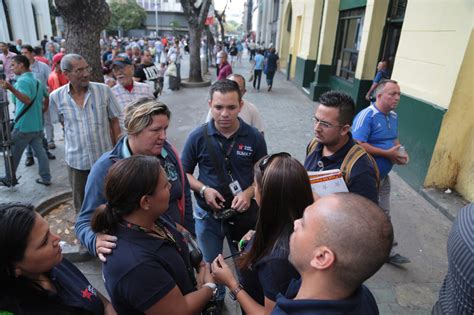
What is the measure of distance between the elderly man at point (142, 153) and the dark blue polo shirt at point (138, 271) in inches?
15.4

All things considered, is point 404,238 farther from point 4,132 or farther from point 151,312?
point 4,132

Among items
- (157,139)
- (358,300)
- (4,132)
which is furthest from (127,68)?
(358,300)

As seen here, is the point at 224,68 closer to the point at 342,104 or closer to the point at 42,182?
the point at 42,182

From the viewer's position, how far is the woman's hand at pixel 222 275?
1.67 metres

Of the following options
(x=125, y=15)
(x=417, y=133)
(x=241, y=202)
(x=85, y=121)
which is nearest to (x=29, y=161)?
(x=85, y=121)

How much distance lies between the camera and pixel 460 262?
121 cm

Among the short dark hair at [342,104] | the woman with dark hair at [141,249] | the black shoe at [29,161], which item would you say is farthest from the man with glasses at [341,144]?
the black shoe at [29,161]

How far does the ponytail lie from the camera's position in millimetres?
1461

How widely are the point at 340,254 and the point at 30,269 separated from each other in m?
1.20

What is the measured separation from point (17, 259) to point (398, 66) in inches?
252

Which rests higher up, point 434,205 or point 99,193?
point 99,193

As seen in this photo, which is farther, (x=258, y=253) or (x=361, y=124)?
(x=361, y=124)

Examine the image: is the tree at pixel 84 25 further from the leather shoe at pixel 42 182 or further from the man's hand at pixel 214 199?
the man's hand at pixel 214 199

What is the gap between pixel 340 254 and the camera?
106cm
